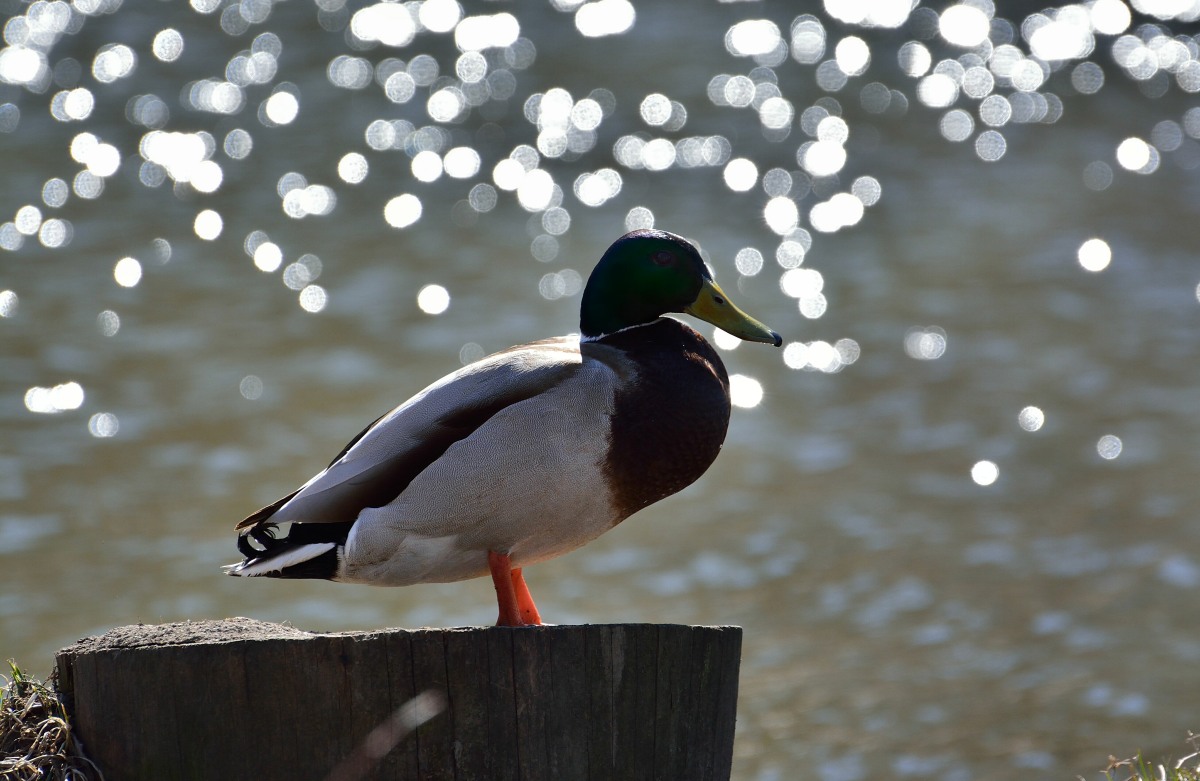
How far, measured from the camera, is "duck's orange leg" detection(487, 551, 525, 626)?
351 centimetres

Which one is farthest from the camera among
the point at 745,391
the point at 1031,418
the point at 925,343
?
the point at 925,343

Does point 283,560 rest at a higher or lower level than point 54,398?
lower

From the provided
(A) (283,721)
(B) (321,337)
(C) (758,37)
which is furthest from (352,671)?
(C) (758,37)

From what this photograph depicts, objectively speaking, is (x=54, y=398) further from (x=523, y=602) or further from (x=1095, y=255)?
(x=1095, y=255)

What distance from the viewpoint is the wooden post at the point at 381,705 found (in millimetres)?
2678

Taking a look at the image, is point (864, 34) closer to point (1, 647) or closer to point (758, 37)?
→ point (758, 37)

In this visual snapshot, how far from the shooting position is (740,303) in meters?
11.3

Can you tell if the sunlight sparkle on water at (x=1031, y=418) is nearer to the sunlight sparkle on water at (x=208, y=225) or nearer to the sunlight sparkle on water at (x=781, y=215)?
the sunlight sparkle on water at (x=781, y=215)

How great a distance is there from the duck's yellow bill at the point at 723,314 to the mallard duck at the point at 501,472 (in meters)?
0.27

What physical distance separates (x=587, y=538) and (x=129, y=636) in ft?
4.00

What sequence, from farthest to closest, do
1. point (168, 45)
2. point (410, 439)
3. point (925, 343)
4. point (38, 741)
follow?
point (168, 45) < point (925, 343) < point (410, 439) < point (38, 741)

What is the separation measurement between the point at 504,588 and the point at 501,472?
11.6 inches

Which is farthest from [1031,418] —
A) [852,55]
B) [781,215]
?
[852,55]

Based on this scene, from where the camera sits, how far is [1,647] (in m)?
7.70
